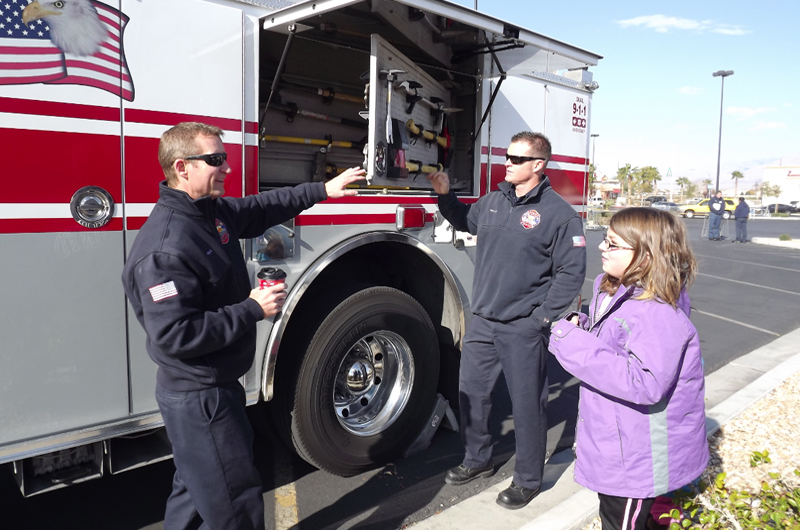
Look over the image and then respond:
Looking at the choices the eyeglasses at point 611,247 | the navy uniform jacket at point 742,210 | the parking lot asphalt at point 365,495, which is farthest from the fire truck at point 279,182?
the navy uniform jacket at point 742,210

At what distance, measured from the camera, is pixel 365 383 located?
357 centimetres

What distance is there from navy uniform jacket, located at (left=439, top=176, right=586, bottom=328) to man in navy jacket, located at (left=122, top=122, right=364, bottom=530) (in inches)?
57.0

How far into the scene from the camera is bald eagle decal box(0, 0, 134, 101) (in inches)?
83.7

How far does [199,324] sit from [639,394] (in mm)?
1400

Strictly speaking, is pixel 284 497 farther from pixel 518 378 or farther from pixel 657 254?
pixel 657 254

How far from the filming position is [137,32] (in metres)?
2.41

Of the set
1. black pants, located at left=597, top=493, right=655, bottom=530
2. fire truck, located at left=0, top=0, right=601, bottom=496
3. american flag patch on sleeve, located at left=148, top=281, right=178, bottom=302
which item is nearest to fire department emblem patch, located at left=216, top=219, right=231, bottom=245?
american flag patch on sleeve, located at left=148, top=281, right=178, bottom=302

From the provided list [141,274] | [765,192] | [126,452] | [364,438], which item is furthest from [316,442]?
[765,192]

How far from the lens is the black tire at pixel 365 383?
3.14 meters

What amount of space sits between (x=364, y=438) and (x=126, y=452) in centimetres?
126

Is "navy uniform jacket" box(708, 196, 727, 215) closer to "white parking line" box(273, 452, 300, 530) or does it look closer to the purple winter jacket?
"white parking line" box(273, 452, 300, 530)

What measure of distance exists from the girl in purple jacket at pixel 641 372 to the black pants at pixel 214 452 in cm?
114

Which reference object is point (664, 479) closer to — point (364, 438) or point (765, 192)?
point (364, 438)

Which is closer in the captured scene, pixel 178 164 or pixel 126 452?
pixel 178 164
